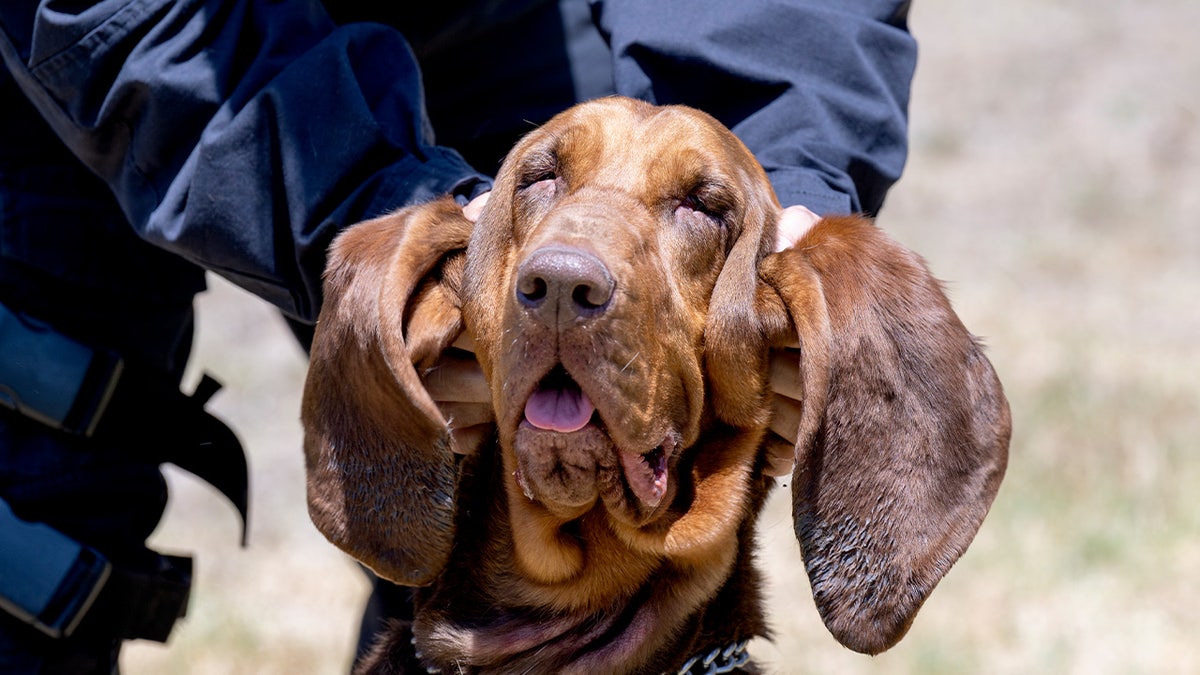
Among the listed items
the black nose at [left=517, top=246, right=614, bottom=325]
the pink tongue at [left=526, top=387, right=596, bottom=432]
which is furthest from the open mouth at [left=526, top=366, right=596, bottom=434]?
the black nose at [left=517, top=246, right=614, bottom=325]

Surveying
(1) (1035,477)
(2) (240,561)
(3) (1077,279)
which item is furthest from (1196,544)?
(2) (240,561)

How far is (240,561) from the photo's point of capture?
21.3ft

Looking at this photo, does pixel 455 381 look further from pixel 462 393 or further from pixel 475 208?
pixel 475 208

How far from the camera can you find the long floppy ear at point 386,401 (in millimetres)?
2658

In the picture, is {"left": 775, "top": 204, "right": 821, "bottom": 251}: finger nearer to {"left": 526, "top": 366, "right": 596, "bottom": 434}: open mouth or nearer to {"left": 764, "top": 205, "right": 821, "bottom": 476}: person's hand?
{"left": 764, "top": 205, "right": 821, "bottom": 476}: person's hand

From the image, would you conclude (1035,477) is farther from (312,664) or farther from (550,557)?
(550,557)

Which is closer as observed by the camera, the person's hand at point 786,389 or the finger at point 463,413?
the person's hand at point 786,389

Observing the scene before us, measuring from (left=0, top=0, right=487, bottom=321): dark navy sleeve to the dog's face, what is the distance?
335 mm

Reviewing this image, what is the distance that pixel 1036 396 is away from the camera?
7.15 m

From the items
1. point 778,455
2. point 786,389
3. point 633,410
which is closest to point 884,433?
point 786,389

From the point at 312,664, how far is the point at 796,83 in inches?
138

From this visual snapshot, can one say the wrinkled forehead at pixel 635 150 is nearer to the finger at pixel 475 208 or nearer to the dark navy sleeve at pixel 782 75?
the finger at pixel 475 208

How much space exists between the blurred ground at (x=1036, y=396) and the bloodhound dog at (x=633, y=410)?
0.78 m

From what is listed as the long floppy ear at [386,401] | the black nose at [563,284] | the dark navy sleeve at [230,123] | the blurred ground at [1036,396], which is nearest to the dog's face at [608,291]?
the black nose at [563,284]
